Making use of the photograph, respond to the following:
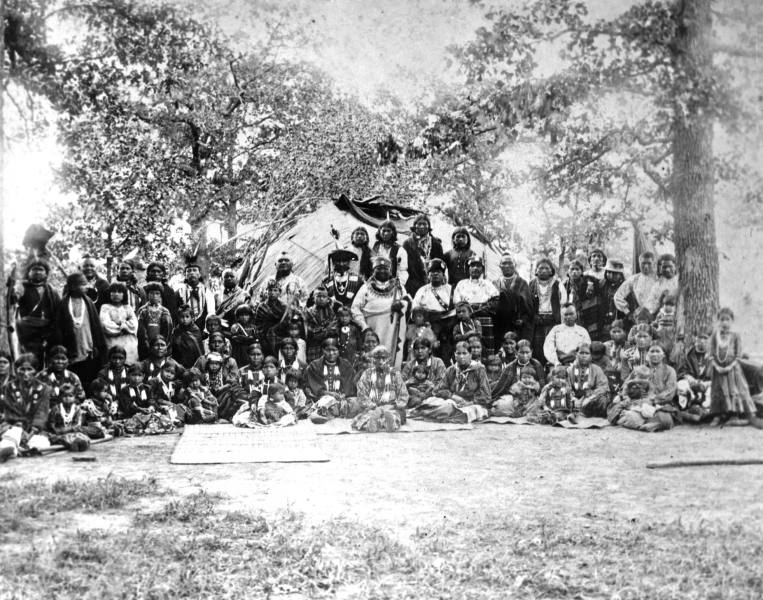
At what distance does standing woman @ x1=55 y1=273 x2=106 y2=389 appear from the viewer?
21.7ft

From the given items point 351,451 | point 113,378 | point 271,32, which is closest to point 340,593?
point 351,451

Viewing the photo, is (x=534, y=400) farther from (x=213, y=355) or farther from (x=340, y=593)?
(x=340, y=593)

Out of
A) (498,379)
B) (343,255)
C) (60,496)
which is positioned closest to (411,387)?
(498,379)

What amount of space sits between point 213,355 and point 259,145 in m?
2.30

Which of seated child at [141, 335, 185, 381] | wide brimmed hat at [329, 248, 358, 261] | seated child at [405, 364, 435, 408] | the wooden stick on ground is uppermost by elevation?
wide brimmed hat at [329, 248, 358, 261]

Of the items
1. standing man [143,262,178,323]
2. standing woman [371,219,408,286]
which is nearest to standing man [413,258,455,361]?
standing woman [371,219,408,286]

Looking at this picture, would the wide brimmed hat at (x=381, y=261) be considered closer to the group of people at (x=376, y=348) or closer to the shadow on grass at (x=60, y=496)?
the group of people at (x=376, y=348)

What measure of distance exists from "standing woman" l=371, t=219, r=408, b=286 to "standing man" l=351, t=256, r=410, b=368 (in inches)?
9.1

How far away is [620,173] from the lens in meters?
7.76

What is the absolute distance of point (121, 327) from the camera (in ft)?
22.4

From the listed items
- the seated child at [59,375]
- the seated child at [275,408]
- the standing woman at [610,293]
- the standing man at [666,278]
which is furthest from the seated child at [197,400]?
the standing man at [666,278]

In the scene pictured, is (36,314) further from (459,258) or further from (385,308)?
(459,258)

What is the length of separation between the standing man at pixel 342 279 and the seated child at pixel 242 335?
2.96ft

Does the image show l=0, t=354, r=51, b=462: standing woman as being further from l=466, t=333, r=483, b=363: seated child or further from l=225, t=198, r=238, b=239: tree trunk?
l=466, t=333, r=483, b=363: seated child
